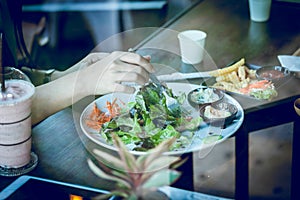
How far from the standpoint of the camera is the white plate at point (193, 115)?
139 centimetres

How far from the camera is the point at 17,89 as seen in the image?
1339 mm

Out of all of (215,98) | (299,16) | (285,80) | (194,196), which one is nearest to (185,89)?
(215,98)

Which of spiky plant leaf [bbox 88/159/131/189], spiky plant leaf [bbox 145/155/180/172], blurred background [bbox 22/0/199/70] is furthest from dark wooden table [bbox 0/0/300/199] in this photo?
blurred background [bbox 22/0/199/70]

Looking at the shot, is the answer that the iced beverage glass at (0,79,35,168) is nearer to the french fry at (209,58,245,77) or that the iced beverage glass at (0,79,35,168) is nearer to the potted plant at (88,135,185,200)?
the potted plant at (88,135,185,200)

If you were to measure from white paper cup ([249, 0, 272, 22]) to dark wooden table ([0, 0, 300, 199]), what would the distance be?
3 centimetres

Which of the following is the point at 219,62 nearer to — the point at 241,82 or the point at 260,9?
the point at 241,82

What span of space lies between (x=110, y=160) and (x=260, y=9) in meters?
1.14

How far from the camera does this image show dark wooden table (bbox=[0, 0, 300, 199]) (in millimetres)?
1396

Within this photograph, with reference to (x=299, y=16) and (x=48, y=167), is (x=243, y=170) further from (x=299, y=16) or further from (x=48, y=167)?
(x=299, y=16)

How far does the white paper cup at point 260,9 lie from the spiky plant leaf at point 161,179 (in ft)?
3.89

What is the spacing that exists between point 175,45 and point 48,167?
0.82 metres

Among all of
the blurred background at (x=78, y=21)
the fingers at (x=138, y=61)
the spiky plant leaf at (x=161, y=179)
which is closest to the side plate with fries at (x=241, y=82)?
the fingers at (x=138, y=61)

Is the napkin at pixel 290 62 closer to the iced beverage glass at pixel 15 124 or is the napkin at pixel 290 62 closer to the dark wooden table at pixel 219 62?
the dark wooden table at pixel 219 62

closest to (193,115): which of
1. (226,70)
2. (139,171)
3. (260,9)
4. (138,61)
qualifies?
(138,61)
